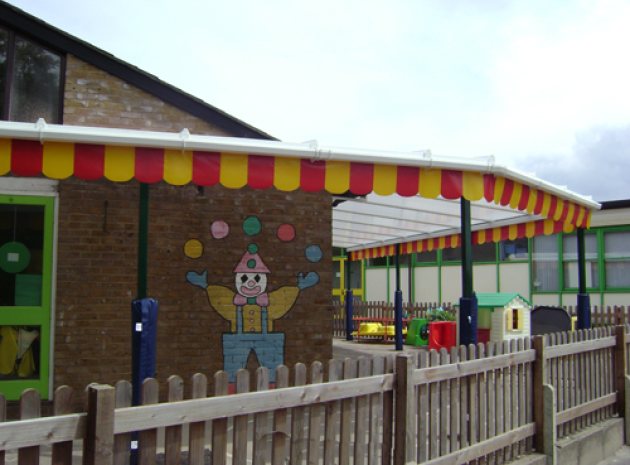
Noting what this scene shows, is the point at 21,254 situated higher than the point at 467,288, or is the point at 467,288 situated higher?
the point at 21,254

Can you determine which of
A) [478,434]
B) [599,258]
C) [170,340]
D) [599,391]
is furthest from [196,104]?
[599,258]

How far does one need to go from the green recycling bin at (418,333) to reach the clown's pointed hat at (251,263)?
874cm

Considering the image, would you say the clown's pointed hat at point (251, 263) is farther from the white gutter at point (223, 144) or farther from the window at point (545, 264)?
the window at point (545, 264)

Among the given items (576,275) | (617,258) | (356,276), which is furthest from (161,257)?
(356,276)

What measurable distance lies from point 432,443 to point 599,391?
3786 mm

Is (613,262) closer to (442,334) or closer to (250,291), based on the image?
(442,334)

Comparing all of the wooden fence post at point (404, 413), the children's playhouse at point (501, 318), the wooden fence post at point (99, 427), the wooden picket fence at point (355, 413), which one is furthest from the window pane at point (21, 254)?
the children's playhouse at point (501, 318)

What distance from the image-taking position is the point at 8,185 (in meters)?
6.21

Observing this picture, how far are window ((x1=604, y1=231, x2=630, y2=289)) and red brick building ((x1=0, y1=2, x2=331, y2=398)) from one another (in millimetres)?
12888

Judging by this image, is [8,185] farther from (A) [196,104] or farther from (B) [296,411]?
(B) [296,411]

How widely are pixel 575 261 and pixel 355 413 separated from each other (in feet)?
53.2

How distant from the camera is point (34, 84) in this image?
22.4 ft

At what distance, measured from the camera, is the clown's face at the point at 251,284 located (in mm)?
7031

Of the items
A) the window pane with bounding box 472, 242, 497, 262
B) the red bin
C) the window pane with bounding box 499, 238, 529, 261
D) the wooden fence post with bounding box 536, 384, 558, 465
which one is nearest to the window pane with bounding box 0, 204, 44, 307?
the wooden fence post with bounding box 536, 384, 558, 465
